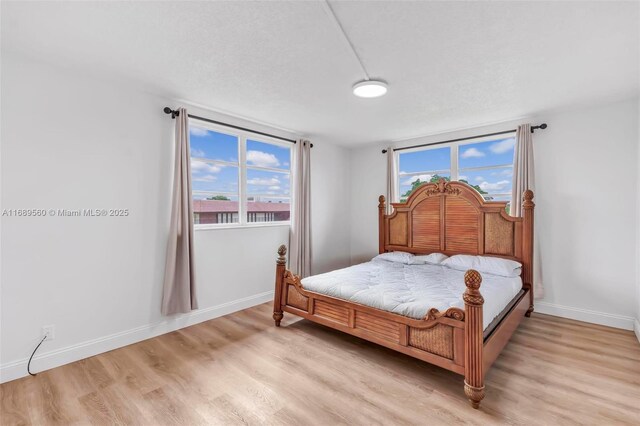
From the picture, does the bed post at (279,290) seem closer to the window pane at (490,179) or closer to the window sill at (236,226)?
the window sill at (236,226)

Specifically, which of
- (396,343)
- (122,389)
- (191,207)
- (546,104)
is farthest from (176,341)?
(546,104)

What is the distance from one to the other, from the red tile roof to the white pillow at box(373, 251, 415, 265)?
167 cm

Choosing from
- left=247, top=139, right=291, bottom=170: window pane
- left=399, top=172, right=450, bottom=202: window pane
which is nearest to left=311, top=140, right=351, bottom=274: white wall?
left=247, top=139, right=291, bottom=170: window pane

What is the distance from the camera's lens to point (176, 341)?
294cm

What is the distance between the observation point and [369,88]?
2682 millimetres

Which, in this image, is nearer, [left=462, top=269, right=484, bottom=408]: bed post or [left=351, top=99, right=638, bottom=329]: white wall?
[left=462, top=269, right=484, bottom=408]: bed post

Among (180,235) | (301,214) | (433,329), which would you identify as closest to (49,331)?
(180,235)

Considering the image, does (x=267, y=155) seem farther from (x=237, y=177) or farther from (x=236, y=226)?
(x=236, y=226)

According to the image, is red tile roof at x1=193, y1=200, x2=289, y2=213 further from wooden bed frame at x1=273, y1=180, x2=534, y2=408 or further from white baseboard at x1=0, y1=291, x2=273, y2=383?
white baseboard at x1=0, y1=291, x2=273, y2=383

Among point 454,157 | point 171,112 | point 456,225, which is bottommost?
point 456,225

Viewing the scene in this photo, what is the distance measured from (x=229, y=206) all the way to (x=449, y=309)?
2854 millimetres

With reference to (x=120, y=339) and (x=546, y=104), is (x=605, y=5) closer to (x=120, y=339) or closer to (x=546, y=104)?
(x=546, y=104)

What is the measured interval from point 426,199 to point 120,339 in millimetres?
4082

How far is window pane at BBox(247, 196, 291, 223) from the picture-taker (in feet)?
13.4
